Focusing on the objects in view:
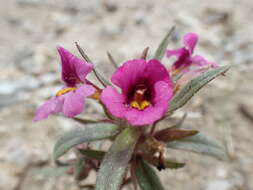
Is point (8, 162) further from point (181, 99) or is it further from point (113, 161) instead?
point (181, 99)

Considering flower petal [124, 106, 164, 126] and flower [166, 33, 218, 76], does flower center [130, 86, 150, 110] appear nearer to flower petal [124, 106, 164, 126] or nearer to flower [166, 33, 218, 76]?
flower petal [124, 106, 164, 126]

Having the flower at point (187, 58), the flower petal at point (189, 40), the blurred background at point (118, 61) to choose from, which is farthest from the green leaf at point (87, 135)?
the blurred background at point (118, 61)

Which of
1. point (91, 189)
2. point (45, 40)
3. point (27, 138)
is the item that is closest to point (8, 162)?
point (27, 138)

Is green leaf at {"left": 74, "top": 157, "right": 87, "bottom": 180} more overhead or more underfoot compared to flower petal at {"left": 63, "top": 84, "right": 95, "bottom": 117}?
more underfoot

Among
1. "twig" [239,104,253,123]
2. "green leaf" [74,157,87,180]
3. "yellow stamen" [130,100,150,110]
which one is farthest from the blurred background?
"yellow stamen" [130,100,150,110]

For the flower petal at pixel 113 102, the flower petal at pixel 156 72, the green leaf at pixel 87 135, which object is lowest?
the green leaf at pixel 87 135

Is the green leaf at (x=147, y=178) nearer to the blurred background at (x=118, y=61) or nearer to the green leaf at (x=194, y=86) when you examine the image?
the green leaf at (x=194, y=86)
